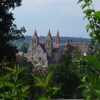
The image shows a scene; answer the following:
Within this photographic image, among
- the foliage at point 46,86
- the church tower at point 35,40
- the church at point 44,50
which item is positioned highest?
the foliage at point 46,86

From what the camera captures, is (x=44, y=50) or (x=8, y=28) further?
(x=44, y=50)

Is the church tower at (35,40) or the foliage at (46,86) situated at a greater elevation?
the foliage at (46,86)

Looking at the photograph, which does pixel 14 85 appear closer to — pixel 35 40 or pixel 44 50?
pixel 44 50

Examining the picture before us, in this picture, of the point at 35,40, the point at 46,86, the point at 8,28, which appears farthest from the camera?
the point at 35,40

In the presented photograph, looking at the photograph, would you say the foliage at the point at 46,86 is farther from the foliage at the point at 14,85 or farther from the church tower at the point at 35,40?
the church tower at the point at 35,40

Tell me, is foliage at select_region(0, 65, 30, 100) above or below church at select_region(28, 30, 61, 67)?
above

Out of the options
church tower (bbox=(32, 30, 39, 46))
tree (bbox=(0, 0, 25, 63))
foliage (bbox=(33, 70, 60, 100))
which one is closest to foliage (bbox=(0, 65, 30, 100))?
foliage (bbox=(33, 70, 60, 100))

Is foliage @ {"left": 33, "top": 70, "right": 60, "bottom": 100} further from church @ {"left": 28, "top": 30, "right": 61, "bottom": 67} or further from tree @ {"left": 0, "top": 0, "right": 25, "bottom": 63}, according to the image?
church @ {"left": 28, "top": 30, "right": 61, "bottom": 67}

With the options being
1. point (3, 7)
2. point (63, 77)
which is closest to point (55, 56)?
point (63, 77)

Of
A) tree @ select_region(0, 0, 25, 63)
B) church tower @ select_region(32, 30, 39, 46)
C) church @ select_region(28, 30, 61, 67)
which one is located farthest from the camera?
church tower @ select_region(32, 30, 39, 46)

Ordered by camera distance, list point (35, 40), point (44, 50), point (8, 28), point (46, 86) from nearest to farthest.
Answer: point (46, 86), point (8, 28), point (44, 50), point (35, 40)

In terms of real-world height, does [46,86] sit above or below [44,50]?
above

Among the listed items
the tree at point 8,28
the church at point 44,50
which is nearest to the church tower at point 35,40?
the church at point 44,50

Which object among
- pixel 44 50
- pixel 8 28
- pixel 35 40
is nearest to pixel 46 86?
pixel 8 28
